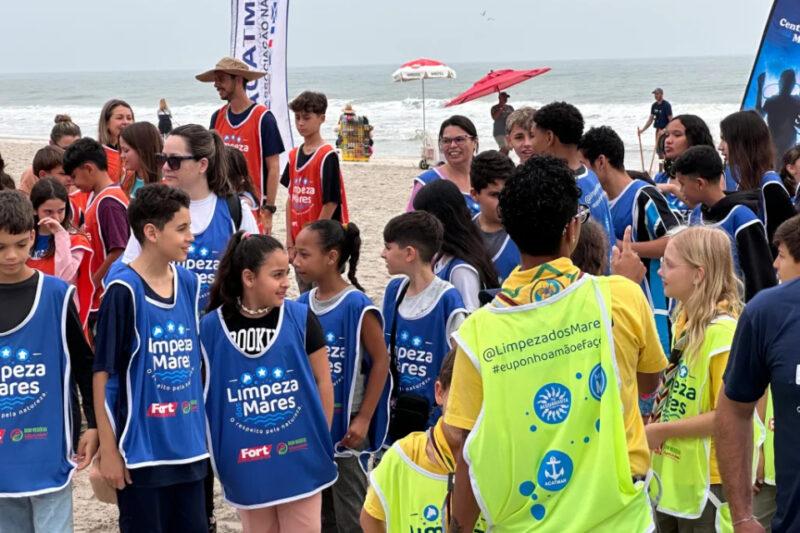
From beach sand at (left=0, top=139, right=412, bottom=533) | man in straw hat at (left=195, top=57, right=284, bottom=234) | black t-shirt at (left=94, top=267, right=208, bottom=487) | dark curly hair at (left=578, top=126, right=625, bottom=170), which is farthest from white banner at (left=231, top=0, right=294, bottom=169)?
black t-shirt at (left=94, top=267, right=208, bottom=487)

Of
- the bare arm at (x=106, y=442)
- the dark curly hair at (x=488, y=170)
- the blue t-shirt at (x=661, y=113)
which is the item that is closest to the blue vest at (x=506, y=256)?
the dark curly hair at (x=488, y=170)

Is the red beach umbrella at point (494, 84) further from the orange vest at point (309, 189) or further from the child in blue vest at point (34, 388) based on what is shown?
the child in blue vest at point (34, 388)

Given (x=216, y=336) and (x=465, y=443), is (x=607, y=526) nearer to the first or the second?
(x=465, y=443)

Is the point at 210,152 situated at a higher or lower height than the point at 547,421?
higher

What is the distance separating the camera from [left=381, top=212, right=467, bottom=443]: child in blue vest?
4371mm

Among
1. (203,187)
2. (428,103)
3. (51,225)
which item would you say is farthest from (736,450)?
(428,103)

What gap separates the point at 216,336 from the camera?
4023 mm

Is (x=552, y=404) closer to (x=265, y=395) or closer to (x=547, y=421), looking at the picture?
(x=547, y=421)

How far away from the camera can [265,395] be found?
157 inches

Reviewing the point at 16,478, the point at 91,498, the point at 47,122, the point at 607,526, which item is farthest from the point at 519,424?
the point at 47,122

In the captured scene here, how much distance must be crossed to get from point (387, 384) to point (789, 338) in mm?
2110

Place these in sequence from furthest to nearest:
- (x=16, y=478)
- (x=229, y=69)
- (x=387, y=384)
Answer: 1. (x=229, y=69)
2. (x=387, y=384)
3. (x=16, y=478)

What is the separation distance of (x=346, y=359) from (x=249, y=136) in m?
3.04

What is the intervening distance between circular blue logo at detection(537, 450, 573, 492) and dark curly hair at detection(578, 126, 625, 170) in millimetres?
3111
